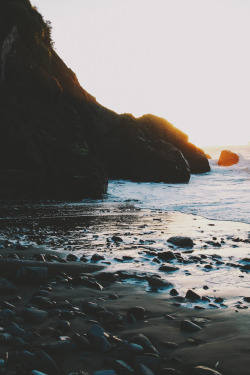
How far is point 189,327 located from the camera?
2.31m

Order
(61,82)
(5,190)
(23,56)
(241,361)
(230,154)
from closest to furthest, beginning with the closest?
(241,361) → (5,190) → (23,56) → (61,82) → (230,154)

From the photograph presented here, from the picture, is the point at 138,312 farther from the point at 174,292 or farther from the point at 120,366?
the point at 120,366

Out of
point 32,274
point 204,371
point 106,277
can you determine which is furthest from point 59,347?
point 106,277

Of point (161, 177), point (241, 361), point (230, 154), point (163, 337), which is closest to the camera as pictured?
point (241, 361)

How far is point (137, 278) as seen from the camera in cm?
372

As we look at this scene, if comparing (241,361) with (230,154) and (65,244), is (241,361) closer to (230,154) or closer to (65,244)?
(65,244)

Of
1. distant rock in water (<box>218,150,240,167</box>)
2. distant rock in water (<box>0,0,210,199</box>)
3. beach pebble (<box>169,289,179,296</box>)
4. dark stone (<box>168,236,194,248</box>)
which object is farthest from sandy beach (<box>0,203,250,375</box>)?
distant rock in water (<box>218,150,240,167</box>)

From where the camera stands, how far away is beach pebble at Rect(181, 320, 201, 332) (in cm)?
231

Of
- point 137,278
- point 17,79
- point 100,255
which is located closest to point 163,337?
point 137,278

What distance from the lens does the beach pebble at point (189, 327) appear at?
231 centimetres

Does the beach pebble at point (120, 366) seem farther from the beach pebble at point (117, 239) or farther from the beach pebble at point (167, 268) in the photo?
the beach pebble at point (117, 239)

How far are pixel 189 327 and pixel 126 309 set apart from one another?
62 centimetres

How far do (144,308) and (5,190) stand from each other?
40.3ft

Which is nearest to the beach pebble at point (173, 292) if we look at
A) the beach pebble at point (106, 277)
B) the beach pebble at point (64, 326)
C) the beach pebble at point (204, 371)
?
the beach pebble at point (106, 277)
